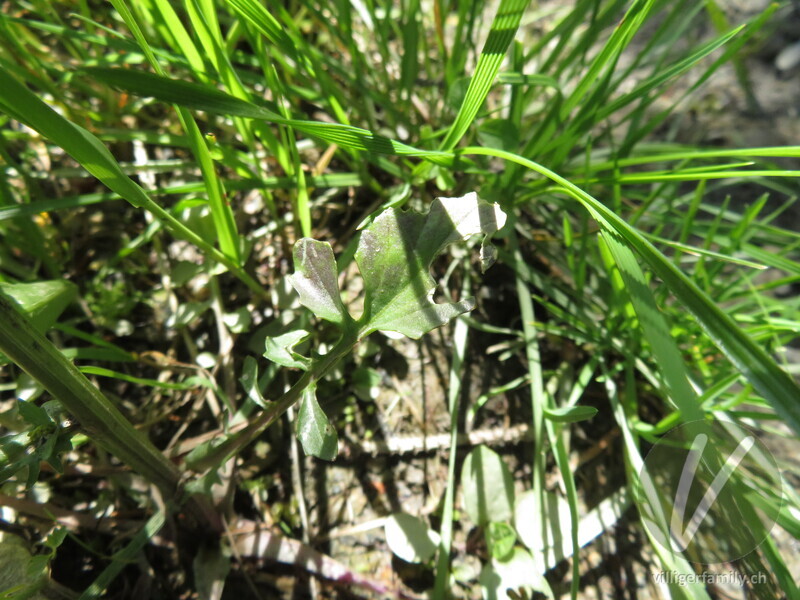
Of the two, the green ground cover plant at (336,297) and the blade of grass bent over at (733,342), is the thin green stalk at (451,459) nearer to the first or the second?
the green ground cover plant at (336,297)

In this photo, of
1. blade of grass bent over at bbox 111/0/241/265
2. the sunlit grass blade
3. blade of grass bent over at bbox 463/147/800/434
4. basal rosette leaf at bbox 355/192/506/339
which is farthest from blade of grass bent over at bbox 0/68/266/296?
blade of grass bent over at bbox 463/147/800/434

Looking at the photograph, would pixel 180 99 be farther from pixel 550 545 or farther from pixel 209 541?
pixel 550 545

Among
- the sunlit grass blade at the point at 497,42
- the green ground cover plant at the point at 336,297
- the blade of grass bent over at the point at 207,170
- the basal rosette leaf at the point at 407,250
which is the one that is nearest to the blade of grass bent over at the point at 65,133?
the green ground cover plant at the point at 336,297

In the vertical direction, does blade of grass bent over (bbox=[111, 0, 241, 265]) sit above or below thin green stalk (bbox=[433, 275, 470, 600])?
above

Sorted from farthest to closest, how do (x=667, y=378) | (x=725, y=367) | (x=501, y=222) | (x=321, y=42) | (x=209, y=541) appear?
(x=321, y=42) < (x=725, y=367) < (x=209, y=541) < (x=501, y=222) < (x=667, y=378)

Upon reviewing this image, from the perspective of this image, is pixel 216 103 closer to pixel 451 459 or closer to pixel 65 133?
pixel 65 133

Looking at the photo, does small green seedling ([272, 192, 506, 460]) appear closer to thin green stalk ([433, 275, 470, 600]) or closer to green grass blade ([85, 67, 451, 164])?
green grass blade ([85, 67, 451, 164])

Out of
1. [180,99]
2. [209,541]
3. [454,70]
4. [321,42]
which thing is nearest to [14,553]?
[209,541]

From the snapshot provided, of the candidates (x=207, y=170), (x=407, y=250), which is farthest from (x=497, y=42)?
(x=207, y=170)
